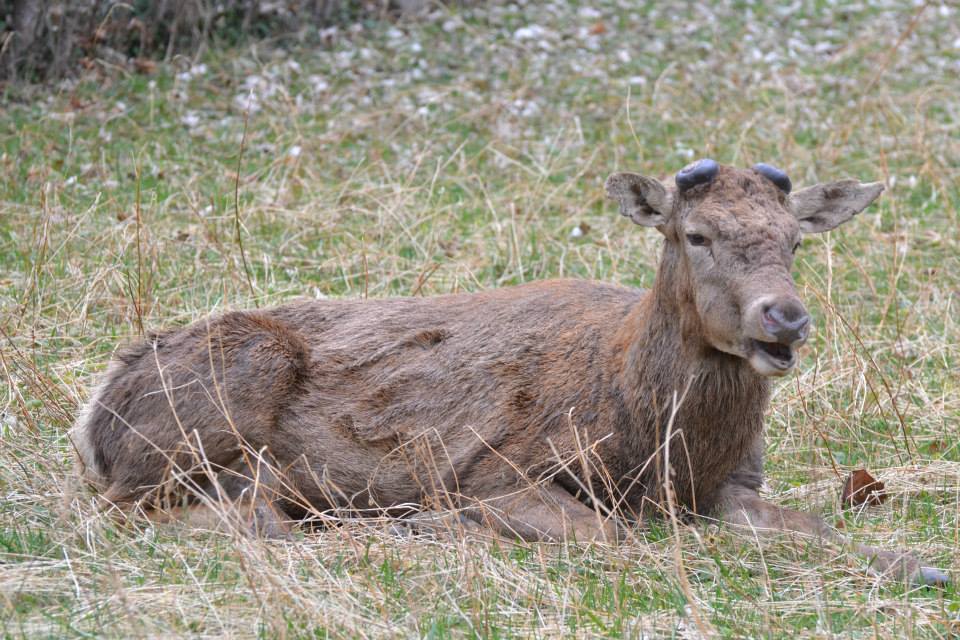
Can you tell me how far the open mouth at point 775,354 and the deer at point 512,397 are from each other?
0.04ft

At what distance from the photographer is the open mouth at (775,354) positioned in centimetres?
481

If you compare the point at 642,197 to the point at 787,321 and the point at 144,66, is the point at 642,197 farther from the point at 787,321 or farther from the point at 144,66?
the point at 144,66

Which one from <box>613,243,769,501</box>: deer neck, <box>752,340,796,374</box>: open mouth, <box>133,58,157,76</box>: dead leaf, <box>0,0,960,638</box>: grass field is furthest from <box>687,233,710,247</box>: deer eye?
<box>133,58,157,76</box>: dead leaf

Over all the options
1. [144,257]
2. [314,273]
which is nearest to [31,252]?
[144,257]

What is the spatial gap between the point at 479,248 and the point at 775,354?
14.2ft

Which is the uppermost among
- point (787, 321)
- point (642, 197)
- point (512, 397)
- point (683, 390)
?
point (642, 197)

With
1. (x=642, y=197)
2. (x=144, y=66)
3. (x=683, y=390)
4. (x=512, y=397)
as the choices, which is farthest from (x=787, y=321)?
(x=144, y=66)

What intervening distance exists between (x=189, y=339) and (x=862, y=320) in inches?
161

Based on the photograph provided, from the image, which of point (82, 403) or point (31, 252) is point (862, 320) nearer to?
point (82, 403)

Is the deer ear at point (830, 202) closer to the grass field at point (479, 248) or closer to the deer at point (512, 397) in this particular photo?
the deer at point (512, 397)

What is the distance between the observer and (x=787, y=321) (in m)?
4.68

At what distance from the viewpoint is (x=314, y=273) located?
867 centimetres

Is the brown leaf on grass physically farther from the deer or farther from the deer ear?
the deer ear

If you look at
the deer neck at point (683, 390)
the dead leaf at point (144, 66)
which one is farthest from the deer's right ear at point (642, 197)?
the dead leaf at point (144, 66)
